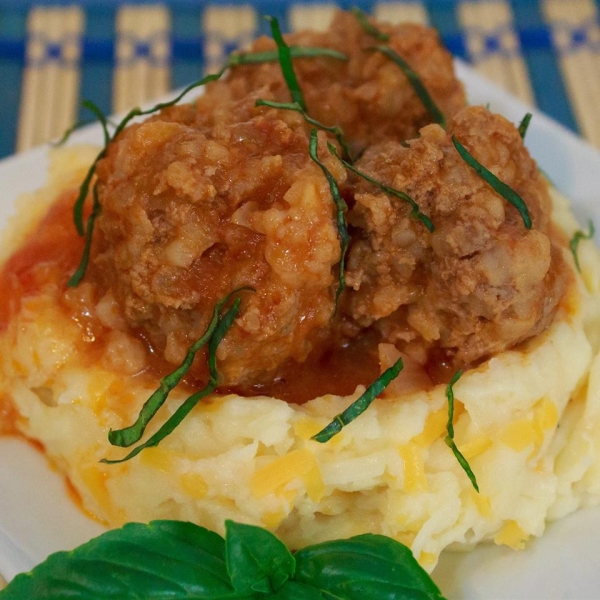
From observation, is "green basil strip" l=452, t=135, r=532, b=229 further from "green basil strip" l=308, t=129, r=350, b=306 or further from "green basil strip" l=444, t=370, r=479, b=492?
"green basil strip" l=444, t=370, r=479, b=492

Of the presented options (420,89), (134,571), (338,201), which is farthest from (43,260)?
(420,89)

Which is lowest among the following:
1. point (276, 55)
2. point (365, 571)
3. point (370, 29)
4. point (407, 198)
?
point (365, 571)

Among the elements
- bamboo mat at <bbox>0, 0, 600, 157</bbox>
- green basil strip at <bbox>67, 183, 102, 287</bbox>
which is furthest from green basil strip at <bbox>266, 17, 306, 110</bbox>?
bamboo mat at <bbox>0, 0, 600, 157</bbox>

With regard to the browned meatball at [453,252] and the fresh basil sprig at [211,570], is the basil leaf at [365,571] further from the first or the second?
the browned meatball at [453,252]

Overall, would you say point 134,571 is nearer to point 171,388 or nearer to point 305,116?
point 171,388

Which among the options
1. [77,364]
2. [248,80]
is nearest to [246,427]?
[77,364]

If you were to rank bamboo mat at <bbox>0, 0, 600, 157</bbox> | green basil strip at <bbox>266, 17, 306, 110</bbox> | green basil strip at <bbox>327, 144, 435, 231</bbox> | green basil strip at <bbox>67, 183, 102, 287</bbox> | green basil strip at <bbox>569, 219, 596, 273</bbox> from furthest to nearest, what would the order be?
bamboo mat at <bbox>0, 0, 600, 157</bbox>, green basil strip at <bbox>569, 219, 596, 273</bbox>, green basil strip at <bbox>266, 17, 306, 110</bbox>, green basil strip at <bbox>67, 183, 102, 287</bbox>, green basil strip at <bbox>327, 144, 435, 231</bbox>

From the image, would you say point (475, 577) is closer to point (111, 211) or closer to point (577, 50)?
point (111, 211)
